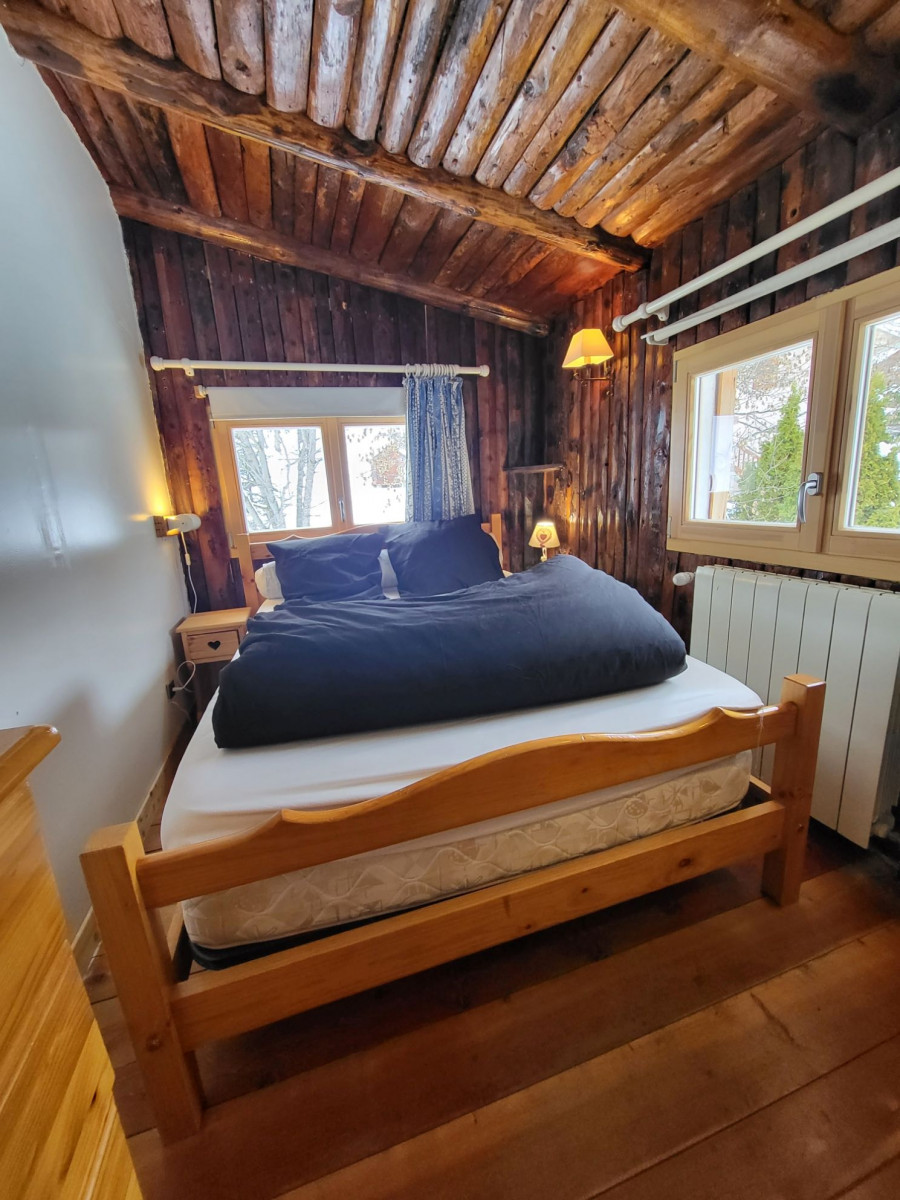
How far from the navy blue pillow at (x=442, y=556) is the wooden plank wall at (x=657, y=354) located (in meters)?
0.70

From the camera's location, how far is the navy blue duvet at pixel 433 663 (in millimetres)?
1061

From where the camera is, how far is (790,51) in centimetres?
114

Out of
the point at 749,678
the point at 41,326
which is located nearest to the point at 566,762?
the point at 749,678

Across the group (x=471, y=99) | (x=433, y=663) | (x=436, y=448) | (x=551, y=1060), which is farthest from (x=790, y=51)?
(x=551, y=1060)

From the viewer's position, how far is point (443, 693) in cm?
112

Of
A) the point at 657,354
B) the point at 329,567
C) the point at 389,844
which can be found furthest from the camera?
the point at 329,567

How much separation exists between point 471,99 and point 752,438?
155 cm

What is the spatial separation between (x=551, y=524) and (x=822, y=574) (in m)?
1.66

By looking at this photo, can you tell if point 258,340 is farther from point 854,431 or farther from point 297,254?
point 854,431

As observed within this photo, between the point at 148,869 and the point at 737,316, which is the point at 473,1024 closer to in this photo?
the point at 148,869

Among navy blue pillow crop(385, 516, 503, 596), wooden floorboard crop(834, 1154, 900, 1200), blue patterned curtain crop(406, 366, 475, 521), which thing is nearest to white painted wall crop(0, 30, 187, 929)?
navy blue pillow crop(385, 516, 503, 596)

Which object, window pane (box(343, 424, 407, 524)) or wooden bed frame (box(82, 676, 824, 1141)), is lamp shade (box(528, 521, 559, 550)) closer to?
window pane (box(343, 424, 407, 524))

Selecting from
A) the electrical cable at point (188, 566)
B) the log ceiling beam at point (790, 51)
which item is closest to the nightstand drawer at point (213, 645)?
the electrical cable at point (188, 566)

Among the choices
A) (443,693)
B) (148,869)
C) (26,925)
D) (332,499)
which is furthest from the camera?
(332,499)
